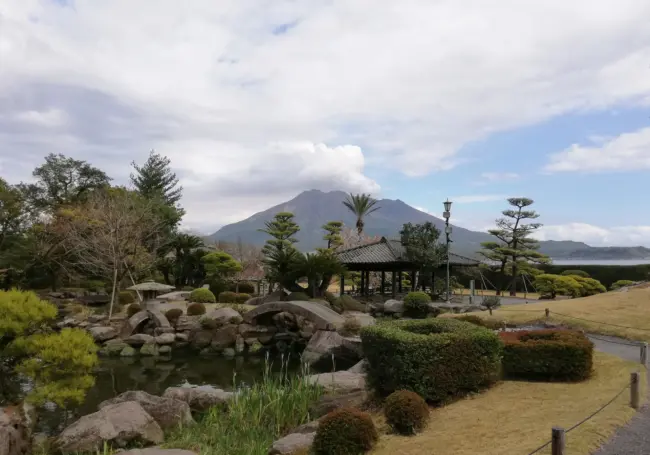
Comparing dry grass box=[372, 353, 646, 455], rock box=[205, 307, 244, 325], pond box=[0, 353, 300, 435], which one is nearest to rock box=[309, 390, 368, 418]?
dry grass box=[372, 353, 646, 455]

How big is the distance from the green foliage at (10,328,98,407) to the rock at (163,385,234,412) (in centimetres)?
197

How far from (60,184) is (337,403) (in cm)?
3374

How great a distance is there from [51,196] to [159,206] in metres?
8.13

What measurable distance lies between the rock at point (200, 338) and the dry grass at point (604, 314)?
37.3 ft

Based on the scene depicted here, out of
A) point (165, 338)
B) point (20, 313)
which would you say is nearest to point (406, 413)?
point (20, 313)

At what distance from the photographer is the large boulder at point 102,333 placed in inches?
747

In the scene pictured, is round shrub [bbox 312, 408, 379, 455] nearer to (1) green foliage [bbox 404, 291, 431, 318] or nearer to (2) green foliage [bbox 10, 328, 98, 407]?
(2) green foliage [bbox 10, 328, 98, 407]

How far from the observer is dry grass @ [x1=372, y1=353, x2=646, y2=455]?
220 inches

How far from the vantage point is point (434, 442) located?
19.7 ft

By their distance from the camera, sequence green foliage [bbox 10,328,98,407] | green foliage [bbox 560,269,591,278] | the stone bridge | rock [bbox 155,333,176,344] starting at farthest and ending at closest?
green foliage [bbox 560,269,591,278] → rock [bbox 155,333,176,344] → the stone bridge → green foliage [bbox 10,328,98,407]

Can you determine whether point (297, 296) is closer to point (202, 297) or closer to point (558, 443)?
point (202, 297)

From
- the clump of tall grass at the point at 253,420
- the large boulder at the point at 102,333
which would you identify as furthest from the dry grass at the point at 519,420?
the large boulder at the point at 102,333

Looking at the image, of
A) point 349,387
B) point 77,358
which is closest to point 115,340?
point 77,358

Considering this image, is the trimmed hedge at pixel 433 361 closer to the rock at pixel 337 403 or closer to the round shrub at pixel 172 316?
the rock at pixel 337 403
